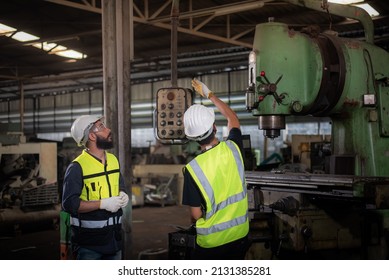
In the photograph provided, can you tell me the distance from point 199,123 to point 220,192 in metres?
0.30

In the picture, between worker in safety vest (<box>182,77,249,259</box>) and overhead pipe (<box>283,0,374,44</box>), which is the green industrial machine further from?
worker in safety vest (<box>182,77,249,259</box>)

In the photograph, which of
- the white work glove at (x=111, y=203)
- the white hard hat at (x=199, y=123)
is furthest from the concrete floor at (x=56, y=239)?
the white hard hat at (x=199, y=123)

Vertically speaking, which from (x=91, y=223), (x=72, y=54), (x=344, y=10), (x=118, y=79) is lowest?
(x=91, y=223)

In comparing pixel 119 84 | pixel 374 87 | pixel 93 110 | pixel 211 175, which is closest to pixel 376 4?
pixel 374 87

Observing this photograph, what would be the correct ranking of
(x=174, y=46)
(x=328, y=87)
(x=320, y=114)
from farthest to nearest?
(x=174, y=46), (x=320, y=114), (x=328, y=87)

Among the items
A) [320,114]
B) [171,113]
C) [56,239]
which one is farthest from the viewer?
[56,239]

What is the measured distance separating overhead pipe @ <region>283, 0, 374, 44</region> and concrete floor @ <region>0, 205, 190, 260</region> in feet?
6.58

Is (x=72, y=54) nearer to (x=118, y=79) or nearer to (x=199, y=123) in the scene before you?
(x=118, y=79)

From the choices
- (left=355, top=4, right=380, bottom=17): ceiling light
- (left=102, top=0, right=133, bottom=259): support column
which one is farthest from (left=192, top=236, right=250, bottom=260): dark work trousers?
(left=355, top=4, right=380, bottom=17): ceiling light

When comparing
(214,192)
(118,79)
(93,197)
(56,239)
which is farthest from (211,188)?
(56,239)

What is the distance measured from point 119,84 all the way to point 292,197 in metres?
1.32

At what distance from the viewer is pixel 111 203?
2098mm

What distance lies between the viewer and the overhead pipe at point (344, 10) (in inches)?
103

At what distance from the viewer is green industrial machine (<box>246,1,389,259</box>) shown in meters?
2.36
